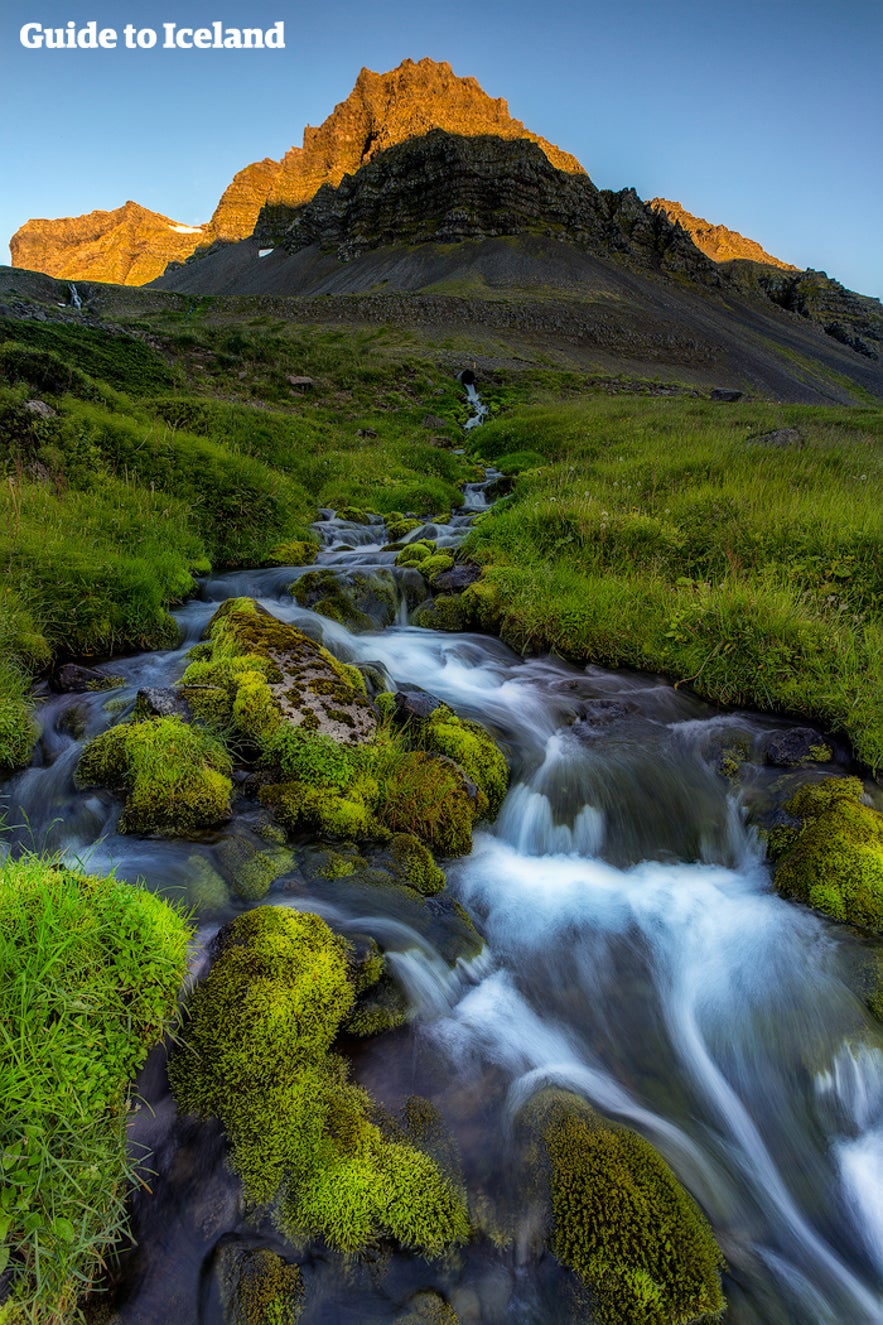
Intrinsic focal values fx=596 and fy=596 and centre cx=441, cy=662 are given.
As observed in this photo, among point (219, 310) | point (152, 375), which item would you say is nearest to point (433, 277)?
point (219, 310)

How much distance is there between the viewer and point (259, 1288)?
2.10 m

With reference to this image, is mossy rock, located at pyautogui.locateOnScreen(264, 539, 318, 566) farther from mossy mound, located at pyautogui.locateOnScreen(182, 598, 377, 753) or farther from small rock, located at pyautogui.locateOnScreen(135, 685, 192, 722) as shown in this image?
small rock, located at pyautogui.locateOnScreen(135, 685, 192, 722)

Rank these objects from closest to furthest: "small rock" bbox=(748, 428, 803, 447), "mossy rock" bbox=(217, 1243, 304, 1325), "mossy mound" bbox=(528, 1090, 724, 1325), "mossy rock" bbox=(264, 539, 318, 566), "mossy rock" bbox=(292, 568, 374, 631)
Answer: "mossy rock" bbox=(217, 1243, 304, 1325) < "mossy mound" bbox=(528, 1090, 724, 1325) < "mossy rock" bbox=(292, 568, 374, 631) < "mossy rock" bbox=(264, 539, 318, 566) < "small rock" bbox=(748, 428, 803, 447)

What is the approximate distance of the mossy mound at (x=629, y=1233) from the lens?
2182 mm

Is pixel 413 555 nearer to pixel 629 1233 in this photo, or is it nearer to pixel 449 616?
pixel 449 616

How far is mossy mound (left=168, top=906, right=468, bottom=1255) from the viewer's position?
7.50 feet

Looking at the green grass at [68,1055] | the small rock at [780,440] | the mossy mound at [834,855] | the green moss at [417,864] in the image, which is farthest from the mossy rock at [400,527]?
the green grass at [68,1055]

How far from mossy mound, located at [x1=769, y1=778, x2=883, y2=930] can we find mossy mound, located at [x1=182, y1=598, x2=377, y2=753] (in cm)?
339

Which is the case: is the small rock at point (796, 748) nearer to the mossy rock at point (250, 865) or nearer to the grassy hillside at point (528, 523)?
the grassy hillside at point (528, 523)

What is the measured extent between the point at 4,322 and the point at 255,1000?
16.9 meters

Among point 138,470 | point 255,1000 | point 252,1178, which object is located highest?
point 138,470

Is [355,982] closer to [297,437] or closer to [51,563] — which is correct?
[51,563]

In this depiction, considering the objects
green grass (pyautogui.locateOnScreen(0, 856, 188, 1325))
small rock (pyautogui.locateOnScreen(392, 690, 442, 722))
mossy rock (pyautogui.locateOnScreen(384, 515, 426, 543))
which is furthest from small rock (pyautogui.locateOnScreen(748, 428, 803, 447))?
green grass (pyautogui.locateOnScreen(0, 856, 188, 1325))

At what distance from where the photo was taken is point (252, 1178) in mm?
2312
